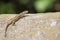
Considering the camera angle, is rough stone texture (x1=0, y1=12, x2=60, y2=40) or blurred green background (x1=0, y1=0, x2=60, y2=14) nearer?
rough stone texture (x1=0, y1=12, x2=60, y2=40)

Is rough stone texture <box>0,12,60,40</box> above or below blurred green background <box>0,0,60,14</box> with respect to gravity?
above

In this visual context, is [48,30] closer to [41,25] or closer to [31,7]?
[41,25]

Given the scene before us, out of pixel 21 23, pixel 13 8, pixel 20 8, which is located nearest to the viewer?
pixel 21 23

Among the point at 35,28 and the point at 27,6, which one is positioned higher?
the point at 35,28

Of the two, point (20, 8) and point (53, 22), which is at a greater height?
point (53, 22)

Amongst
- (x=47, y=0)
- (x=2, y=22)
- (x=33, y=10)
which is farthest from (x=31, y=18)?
(x=33, y=10)
